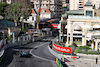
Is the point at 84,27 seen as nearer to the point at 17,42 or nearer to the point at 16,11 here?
the point at 17,42

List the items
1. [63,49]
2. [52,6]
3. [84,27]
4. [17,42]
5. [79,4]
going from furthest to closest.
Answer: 1. [52,6]
2. [79,4]
3. [17,42]
4. [84,27]
5. [63,49]

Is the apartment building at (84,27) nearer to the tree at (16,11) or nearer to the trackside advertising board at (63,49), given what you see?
the trackside advertising board at (63,49)

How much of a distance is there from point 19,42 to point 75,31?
22584 mm

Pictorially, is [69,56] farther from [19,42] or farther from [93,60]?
[19,42]

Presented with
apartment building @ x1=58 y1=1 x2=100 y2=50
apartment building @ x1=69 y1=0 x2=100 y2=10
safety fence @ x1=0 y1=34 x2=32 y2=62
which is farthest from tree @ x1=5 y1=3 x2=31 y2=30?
apartment building @ x1=58 y1=1 x2=100 y2=50

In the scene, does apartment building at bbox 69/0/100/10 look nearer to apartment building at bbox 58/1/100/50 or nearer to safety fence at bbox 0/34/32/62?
safety fence at bbox 0/34/32/62

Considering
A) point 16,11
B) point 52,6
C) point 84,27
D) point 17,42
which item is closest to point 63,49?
point 84,27

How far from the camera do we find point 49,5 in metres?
169

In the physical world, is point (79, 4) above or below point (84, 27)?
above

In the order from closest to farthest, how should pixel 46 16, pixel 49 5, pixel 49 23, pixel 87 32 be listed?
pixel 87 32 → pixel 49 23 → pixel 46 16 → pixel 49 5

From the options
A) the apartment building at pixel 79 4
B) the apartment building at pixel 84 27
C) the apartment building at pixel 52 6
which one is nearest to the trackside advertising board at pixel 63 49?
the apartment building at pixel 84 27

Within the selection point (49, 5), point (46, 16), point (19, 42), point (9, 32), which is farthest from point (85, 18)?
point (49, 5)

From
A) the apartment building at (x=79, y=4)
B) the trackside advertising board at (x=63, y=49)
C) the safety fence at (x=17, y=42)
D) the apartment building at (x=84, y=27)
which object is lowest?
the safety fence at (x=17, y=42)

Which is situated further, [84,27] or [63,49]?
[84,27]
